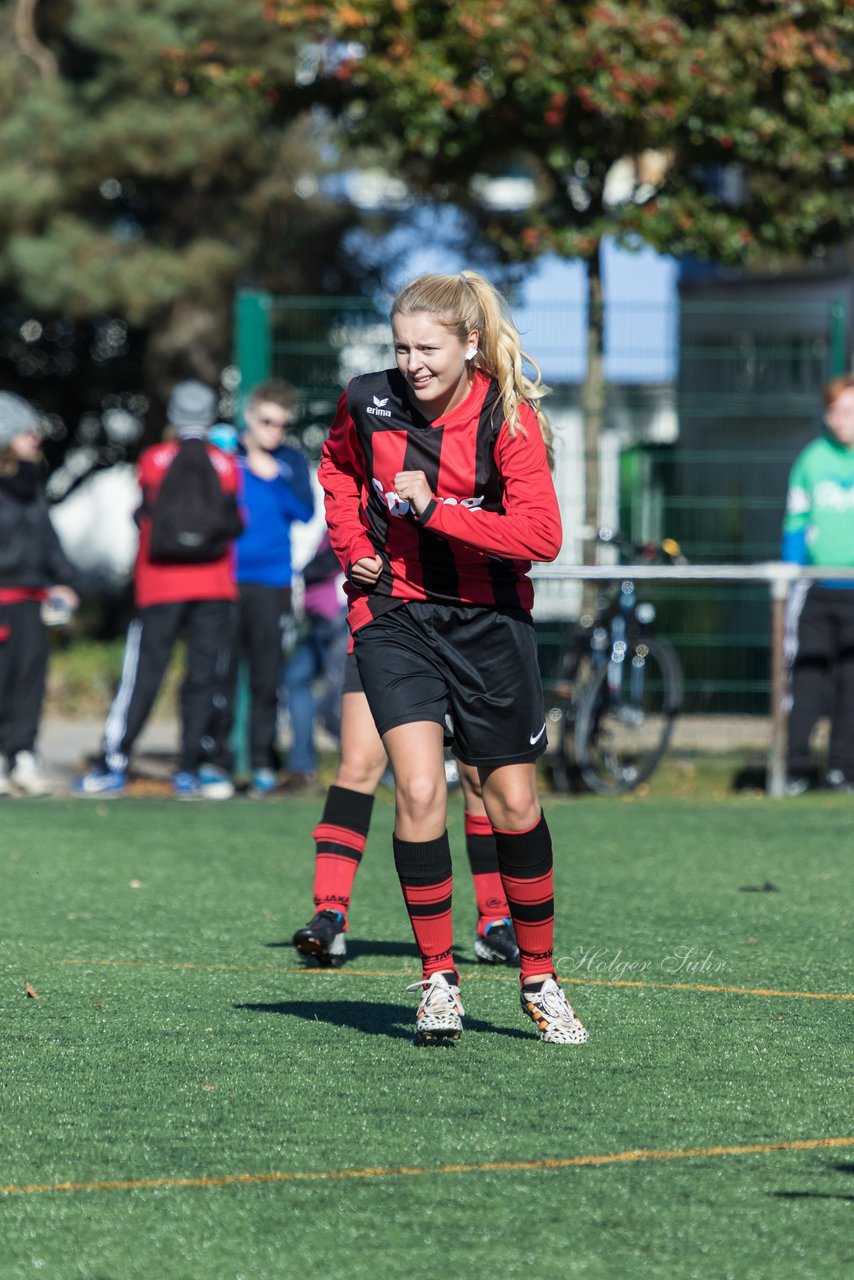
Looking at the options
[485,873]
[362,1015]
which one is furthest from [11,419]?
[362,1015]

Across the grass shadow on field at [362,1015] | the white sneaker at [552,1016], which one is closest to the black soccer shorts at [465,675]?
the white sneaker at [552,1016]

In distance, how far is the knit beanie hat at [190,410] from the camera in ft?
33.1

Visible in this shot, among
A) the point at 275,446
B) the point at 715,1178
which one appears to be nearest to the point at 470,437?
the point at 715,1178

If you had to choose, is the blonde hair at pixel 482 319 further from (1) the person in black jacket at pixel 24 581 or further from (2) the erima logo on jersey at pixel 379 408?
(1) the person in black jacket at pixel 24 581

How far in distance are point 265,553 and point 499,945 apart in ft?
15.9

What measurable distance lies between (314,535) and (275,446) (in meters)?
12.4

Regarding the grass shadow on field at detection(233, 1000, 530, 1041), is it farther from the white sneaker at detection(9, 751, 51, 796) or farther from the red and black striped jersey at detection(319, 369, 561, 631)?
the white sneaker at detection(9, 751, 51, 796)

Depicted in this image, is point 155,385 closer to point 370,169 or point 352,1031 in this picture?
point 370,169

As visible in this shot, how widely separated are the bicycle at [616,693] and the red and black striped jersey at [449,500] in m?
5.77

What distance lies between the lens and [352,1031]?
4.95 meters

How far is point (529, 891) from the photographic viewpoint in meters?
4.81

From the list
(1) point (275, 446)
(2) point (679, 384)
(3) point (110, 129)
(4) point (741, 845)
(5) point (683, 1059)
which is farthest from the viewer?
(3) point (110, 129)

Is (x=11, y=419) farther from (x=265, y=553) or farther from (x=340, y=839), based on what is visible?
(x=340, y=839)

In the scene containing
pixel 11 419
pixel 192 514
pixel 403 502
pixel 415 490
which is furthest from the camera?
pixel 11 419
